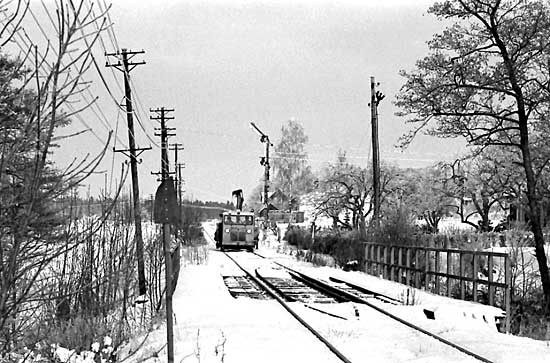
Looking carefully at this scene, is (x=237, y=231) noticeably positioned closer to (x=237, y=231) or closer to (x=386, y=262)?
(x=237, y=231)

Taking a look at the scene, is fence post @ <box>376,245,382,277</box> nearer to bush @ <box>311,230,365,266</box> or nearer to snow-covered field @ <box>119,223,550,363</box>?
bush @ <box>311,230,365,266</box>

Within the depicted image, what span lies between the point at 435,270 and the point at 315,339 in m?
9.79

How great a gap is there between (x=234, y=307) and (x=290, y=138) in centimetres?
7914

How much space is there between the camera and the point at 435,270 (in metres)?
21.2

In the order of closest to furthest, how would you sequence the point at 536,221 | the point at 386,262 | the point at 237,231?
the point at 536,221 < the point at 386,262 < the point at 237,231

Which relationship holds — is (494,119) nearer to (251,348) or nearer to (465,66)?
(465,66)

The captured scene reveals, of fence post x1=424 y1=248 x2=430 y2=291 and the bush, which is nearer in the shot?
fence post x1=424 y1=248 x2=430 y2=291

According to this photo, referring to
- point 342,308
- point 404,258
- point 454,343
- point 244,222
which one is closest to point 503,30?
point 404,258

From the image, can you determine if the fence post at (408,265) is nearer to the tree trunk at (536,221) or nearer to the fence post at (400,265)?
the fence post at (400,265)

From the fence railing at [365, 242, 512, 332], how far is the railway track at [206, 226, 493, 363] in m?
1.74

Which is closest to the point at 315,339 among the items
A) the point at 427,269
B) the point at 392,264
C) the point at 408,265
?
the point at 427,269

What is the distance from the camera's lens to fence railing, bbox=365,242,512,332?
18.2 meters

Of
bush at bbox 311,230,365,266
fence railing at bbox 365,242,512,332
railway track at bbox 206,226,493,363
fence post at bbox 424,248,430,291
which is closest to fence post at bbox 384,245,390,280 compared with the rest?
fence railing at bbox 365,242,512,332

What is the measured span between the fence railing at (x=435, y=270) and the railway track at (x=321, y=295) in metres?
1.74
